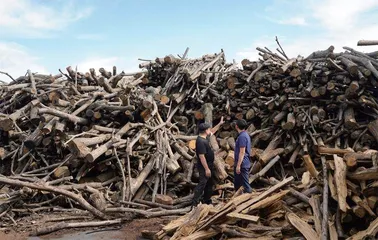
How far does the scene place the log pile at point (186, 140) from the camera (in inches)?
307

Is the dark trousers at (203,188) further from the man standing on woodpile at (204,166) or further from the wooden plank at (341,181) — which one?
the wooden plank at (341,181)

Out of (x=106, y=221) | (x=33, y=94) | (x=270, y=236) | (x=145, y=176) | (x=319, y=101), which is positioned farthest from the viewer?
(x=33, y=94)

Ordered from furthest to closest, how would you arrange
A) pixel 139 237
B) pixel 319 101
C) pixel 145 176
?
1. pixel 319 101
2. pixel 145 176
3. pixel 139 237

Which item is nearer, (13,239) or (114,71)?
(13,239)

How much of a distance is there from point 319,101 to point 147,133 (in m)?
4.42

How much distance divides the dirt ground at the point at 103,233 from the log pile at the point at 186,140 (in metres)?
0.17

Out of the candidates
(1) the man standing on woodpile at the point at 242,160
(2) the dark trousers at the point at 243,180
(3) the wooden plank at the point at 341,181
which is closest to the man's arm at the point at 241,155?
(1) the man standing on woodpile at the point at 242,160

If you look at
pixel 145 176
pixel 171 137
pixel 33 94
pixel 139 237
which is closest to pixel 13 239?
pixel 139 237

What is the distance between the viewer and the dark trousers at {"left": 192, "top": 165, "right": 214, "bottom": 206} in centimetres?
895

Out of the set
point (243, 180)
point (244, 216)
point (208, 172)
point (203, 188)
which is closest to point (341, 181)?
point (244, 216)

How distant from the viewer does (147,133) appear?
11.2 metres

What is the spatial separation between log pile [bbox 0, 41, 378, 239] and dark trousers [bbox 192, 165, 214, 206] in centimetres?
33

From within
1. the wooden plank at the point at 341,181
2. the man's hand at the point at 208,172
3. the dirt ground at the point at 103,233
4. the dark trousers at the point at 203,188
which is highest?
the wooden plank at the point at 341,181

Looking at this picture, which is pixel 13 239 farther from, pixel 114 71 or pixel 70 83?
pixel 114 71
